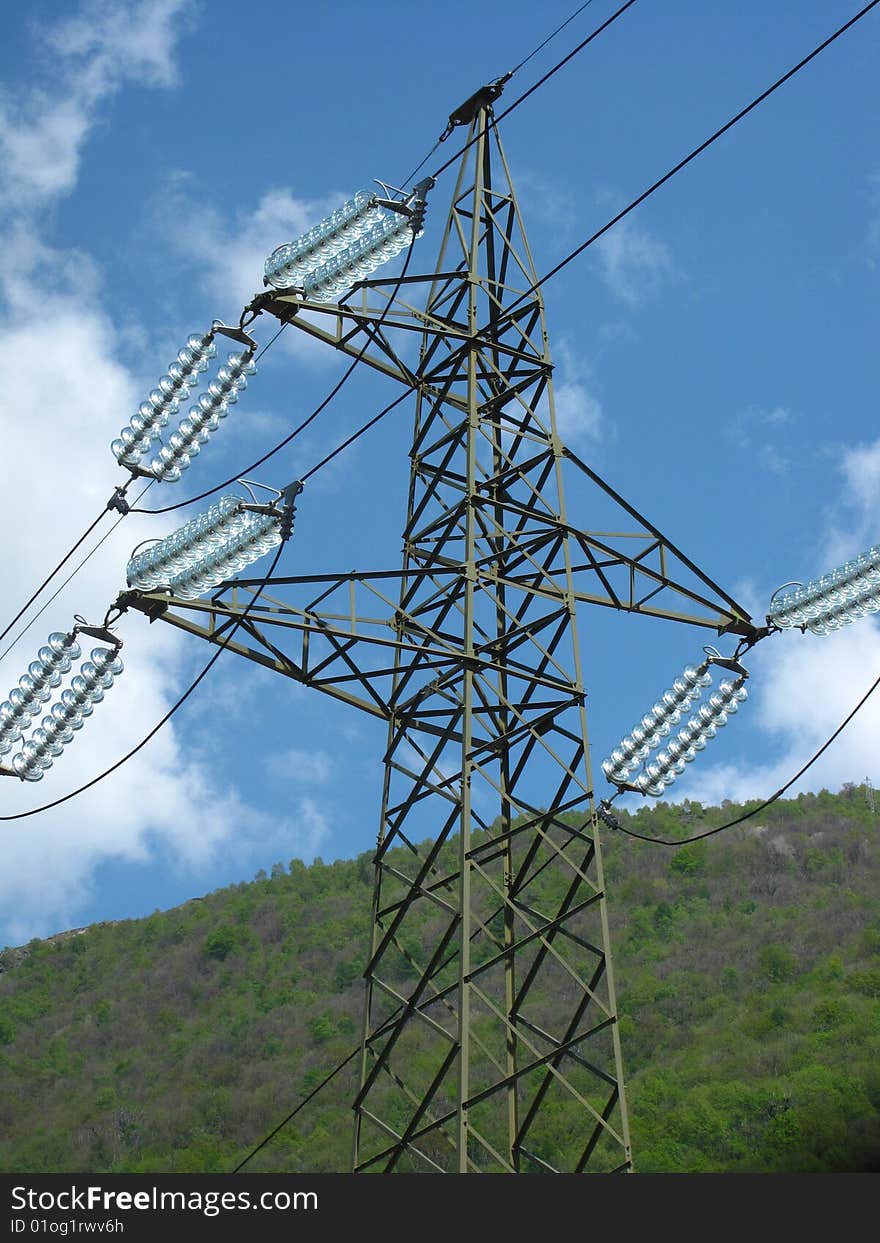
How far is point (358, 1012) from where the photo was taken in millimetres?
96688

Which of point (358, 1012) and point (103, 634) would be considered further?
point (358, 1012)

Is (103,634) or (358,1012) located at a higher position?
(358,1012)

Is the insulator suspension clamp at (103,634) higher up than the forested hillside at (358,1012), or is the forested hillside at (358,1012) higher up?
the forested hillside at (358,1012)

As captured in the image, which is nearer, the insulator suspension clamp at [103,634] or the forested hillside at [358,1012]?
the insulator suspension clamp at [103,634]

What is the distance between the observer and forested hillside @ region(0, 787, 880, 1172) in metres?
73.4

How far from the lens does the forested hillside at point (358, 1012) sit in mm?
73375

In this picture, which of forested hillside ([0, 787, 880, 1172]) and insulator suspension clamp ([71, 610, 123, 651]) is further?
forested hillside ([0, 787, 880, 1172])

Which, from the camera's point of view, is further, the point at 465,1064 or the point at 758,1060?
the point at 758,1060

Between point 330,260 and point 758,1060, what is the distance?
66.9 meters

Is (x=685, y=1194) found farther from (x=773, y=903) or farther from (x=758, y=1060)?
(x=773, y=903)

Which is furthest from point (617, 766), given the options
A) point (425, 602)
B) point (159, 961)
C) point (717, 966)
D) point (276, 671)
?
point (159, 961)

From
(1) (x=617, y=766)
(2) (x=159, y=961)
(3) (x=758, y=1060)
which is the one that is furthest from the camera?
(2) (x=159, y=961)

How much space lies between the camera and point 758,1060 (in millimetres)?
80312

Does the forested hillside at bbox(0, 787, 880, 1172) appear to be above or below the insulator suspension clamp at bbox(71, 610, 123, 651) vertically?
above
